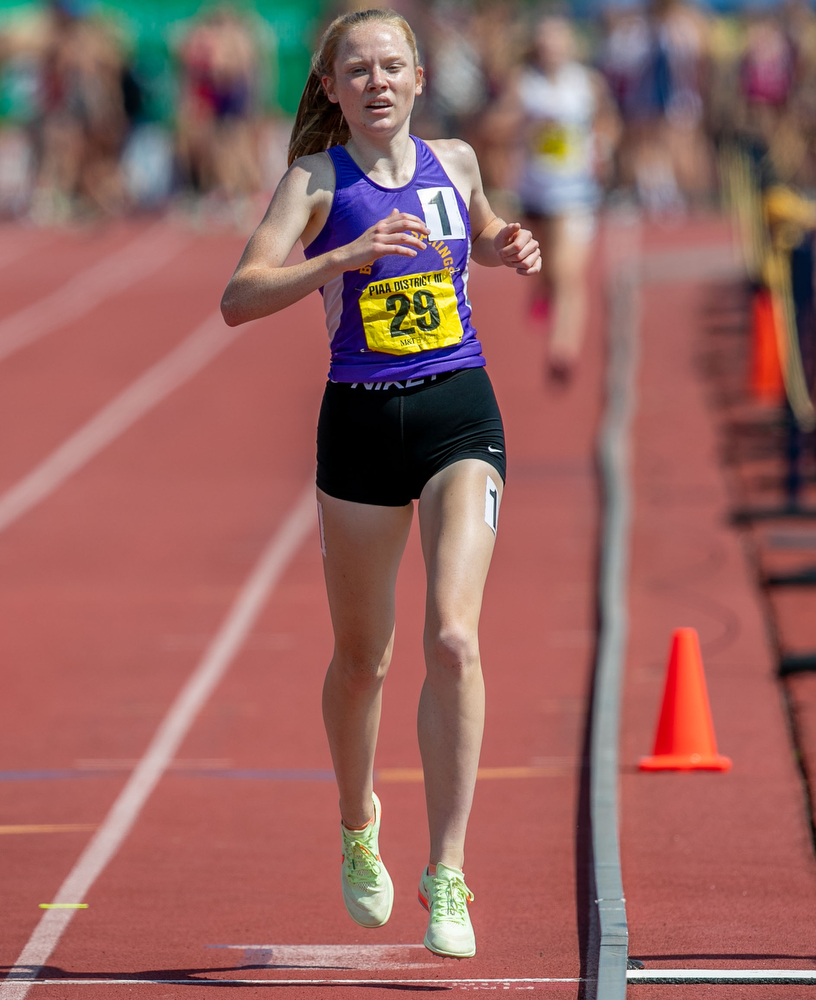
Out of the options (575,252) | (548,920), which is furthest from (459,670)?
(575,252)

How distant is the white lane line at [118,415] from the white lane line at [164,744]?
6.18 feet

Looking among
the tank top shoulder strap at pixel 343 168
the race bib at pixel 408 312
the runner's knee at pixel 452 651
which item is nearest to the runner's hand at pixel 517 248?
the race bib at pixel 408 312

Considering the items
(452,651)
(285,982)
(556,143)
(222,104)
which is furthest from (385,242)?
(222,104)

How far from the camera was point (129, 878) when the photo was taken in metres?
5.27

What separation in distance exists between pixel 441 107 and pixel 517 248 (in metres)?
21.9

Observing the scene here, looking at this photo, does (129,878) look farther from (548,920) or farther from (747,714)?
(747,714)

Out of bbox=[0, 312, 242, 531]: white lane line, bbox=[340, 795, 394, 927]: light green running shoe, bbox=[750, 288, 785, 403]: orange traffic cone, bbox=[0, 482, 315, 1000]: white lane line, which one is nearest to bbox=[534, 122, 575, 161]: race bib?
bbox=[750, 288, 785, 403]: orange traffic cone

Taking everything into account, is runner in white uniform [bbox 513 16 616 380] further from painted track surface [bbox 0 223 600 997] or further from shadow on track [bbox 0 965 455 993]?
shadow on track [bbox 0 965 455 993]

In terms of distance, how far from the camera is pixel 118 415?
46.3 ft

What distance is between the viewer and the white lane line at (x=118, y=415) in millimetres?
11602

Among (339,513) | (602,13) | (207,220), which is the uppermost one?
(339,513)

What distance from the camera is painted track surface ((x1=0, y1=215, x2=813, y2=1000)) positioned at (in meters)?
4.73

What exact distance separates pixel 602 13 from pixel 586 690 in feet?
67.8

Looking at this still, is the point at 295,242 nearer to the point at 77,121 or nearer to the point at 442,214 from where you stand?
the point at 442,214
